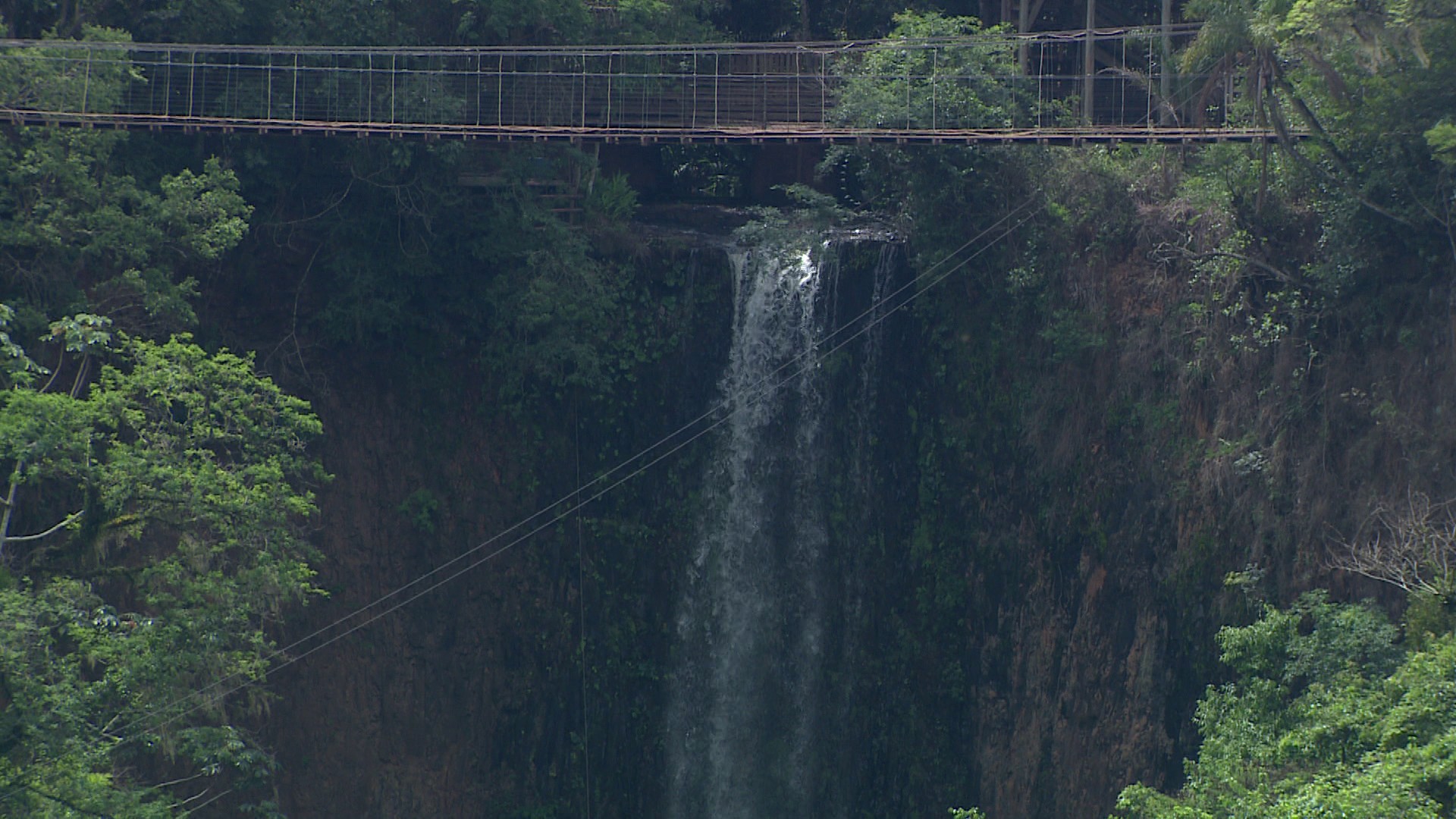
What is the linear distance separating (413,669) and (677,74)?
9899 millimetres

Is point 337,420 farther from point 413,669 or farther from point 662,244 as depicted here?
point 662,244

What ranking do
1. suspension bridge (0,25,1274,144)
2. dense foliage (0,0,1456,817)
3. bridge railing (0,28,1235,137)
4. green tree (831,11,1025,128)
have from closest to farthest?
dense foliage (0,0,1456,817) → suspension bridge (0,25,1274,144) → bridge railing (0,28,1235,137) → green tree (831,11,1025,128)

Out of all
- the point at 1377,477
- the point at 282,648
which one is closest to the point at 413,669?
the point at 282,648

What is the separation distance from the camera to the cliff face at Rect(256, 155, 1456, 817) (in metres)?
18.7

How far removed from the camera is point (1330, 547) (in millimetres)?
17594

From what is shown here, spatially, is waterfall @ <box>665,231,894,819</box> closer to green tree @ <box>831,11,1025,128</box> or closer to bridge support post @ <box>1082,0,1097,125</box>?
green tree @ <box>831,11,1025,128</box>

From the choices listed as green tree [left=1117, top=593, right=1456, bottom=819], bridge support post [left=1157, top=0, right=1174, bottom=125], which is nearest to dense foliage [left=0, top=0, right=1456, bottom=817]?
green tree [left=1117, top=593, right=1456, bottom=819]

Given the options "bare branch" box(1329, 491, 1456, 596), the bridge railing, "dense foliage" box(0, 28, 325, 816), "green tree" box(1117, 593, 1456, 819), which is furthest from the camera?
the bridge railing

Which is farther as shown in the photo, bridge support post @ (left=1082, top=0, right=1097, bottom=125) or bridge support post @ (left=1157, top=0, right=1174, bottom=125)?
bridge support post @ (left=1082, top=0, right=1097, bottom=125)

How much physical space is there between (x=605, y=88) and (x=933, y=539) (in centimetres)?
858

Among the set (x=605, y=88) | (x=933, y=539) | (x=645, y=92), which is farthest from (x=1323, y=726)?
(x=605, y=88)

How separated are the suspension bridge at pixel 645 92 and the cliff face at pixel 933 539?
2.17m

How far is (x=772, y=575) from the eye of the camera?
904 inches

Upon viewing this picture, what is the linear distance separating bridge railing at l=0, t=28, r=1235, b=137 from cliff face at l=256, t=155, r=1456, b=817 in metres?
2.33
